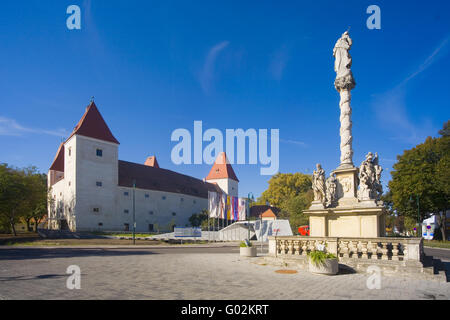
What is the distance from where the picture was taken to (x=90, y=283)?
30.4 ft

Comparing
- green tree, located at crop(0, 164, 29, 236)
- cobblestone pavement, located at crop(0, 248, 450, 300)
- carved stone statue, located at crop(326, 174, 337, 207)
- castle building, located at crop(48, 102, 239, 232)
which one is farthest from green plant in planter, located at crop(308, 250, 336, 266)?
green tree, located at crop(0, 164, 29, 236)

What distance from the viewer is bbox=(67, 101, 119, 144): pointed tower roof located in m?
54.9

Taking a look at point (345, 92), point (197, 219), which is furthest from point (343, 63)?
point (197, 219)

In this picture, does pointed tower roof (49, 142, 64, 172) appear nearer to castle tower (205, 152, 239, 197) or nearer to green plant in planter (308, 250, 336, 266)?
castle tower (205, 152, 239, 197)

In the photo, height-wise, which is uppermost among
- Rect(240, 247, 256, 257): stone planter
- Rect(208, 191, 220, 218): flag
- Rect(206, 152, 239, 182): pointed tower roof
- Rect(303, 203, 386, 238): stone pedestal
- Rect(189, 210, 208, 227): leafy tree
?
Rect(206, 152, 239, 182): pointed tower roof

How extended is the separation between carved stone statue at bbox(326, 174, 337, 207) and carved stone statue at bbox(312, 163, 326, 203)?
21cm

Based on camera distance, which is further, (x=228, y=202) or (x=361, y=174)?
(x=228, y=202)

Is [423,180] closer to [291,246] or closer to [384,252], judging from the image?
[291,246]

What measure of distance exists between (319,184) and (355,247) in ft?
10.2

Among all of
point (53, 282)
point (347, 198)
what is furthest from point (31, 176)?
point (347, 198)

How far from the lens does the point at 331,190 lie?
13.6 m

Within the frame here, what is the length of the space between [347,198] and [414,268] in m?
3.88

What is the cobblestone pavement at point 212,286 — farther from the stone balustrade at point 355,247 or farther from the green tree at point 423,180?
the green tree at point 423,180

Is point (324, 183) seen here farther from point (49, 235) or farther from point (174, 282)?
point (49, 235)
